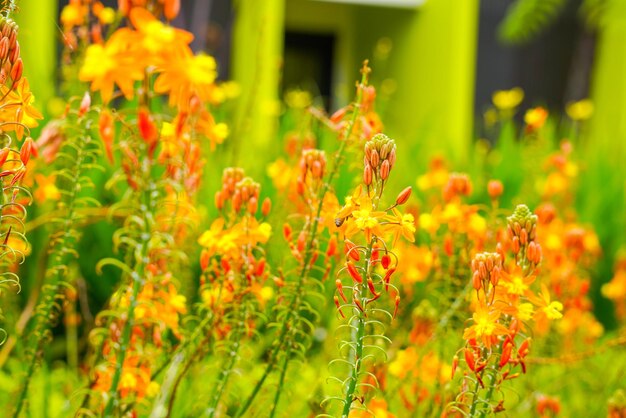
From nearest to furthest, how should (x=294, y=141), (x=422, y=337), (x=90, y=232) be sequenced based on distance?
(x=422, y=337), (x=294, y=141), (x=90, y=232)

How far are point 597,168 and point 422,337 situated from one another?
88.2 inches

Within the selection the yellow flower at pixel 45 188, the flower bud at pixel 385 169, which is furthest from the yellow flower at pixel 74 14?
the flower bud at pixel 385 169

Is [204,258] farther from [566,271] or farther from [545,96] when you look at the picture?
[545,96]

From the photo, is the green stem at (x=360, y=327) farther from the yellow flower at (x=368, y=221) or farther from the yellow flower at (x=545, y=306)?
the yellow flower at (x=545, y=306)

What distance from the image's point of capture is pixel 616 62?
6738 mm

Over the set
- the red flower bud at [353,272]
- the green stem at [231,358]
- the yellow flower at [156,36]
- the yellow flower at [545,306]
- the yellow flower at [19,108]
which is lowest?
the green stem at [231,358]

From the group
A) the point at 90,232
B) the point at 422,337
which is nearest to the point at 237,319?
the point at 422,337

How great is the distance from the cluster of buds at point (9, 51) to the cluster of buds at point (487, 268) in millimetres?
450

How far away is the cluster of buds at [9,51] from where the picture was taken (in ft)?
2.23

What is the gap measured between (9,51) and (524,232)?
1.69 feet

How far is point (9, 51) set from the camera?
0.69 metres

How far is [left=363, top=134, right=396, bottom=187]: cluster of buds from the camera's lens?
723mm

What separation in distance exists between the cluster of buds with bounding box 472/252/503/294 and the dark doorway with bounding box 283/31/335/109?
5.72 m

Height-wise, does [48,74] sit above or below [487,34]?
below
